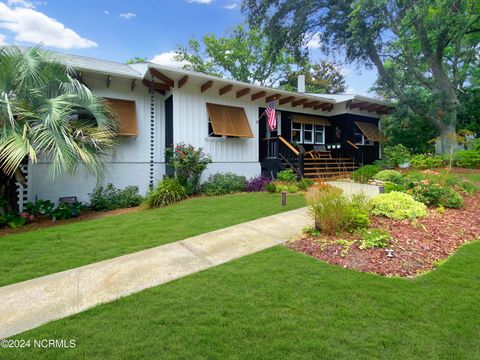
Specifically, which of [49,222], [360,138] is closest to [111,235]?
[49,222]

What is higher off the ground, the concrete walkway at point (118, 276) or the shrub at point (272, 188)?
the shrub at point (272, 188)

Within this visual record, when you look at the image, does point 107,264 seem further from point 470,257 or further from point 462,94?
point 462,94

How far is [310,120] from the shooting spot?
1289cm

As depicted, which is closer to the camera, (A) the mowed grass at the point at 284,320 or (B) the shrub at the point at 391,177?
(A) the mowed grass at the point at 284,320

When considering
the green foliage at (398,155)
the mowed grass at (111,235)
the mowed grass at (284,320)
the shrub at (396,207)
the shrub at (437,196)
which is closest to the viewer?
the mowed grass at (284,320)

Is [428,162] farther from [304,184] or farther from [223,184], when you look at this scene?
[223,184]

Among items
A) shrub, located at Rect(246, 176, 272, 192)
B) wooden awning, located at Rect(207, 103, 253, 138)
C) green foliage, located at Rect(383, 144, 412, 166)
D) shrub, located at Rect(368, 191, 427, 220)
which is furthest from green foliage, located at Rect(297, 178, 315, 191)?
green foliage, located at Rect(383, 144, 412, 166)

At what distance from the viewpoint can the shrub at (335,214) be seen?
4.29 m

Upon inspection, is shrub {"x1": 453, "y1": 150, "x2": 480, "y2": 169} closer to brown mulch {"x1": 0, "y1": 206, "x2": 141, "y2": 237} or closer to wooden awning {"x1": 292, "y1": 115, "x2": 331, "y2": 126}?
wooden awning {"x1": 292, "y1": 115, "x2": 331, "y2": 126}

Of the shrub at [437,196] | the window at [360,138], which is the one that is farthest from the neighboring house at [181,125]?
the shrub at [437,196]

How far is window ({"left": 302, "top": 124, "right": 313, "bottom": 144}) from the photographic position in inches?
508

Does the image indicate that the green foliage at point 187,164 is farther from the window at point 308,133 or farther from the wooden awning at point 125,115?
the window at point 308,133

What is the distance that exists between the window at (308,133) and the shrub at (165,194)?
281 inches

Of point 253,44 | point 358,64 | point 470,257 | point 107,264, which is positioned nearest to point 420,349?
point 470,257
